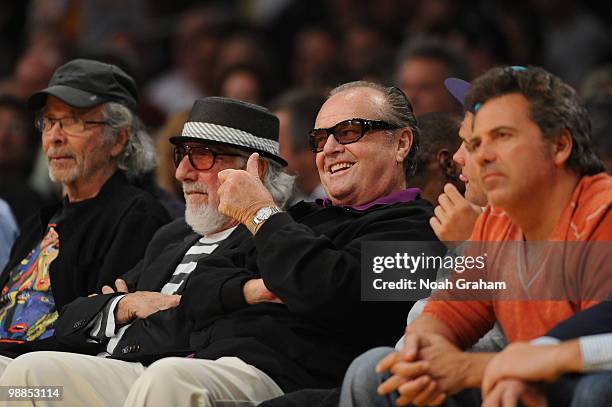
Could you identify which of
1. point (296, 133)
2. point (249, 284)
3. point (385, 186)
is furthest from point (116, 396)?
point (296, 133)

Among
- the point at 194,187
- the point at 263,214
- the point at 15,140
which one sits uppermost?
the point at 15,140

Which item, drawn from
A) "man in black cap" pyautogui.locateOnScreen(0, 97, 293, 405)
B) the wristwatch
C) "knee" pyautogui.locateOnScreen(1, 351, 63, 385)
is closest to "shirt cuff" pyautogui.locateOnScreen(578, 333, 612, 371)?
the wristwatch

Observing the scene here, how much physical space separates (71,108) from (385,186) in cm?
175

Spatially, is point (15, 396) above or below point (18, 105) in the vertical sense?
below

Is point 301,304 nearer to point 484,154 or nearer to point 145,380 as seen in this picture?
point 145,380

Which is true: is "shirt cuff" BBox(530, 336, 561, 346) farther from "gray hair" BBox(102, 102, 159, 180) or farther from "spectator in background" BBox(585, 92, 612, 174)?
"gray hair" BBox(102, 102, 159, 180)

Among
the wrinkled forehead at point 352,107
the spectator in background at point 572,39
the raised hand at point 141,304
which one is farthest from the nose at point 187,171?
the spectator in background at point 572,39

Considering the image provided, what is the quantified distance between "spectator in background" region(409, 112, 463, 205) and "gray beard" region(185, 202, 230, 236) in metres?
0.80

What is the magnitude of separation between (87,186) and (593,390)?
10.3 feet

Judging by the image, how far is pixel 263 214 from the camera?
13.4ft

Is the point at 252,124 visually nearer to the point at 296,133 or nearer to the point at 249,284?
the point at 249,284

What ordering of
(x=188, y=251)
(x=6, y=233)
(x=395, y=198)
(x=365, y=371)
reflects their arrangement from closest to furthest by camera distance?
(x=365, y=371), (x=395, y=198), (x=188, y=251), (x=6, y=233)

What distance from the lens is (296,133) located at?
6.59 metres

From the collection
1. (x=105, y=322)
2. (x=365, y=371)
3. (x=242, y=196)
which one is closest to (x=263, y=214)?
(x=242, y=196)
